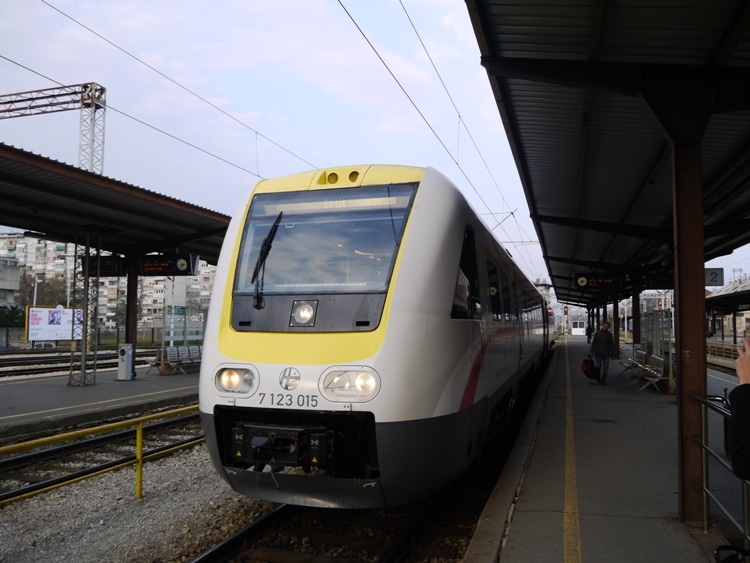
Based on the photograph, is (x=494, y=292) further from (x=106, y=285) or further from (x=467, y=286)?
(x=106, y=285)

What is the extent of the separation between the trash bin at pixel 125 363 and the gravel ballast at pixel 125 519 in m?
9.57

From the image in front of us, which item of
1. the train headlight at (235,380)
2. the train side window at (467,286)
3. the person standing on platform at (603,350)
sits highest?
the train side window at (467,286)

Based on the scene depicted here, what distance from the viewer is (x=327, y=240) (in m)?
5.07

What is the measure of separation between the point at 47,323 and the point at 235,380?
31.3 m

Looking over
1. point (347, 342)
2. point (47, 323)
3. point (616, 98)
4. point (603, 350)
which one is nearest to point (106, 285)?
point (47, 323)

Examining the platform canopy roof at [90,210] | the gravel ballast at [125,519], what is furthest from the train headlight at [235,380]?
the platform canopy roof at [90,210]

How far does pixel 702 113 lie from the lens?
5199 millimetres

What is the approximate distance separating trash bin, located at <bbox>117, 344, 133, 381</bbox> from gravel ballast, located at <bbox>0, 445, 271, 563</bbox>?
9.57 m

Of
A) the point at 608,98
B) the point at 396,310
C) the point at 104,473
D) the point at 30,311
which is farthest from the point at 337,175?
the point at 30,311

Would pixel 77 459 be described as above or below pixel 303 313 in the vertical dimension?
below

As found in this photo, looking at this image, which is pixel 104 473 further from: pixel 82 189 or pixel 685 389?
pixel 82 189

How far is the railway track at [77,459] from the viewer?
620cm

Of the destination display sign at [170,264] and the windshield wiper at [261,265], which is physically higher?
the destination display sign at [170,264]

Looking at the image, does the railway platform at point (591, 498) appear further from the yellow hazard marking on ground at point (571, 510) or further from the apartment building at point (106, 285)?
the apartment building at point (106, 285)
